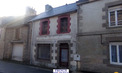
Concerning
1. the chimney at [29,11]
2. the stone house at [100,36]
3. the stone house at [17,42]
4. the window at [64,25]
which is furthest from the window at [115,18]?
the chimney at [29,11]

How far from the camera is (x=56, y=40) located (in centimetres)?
1065

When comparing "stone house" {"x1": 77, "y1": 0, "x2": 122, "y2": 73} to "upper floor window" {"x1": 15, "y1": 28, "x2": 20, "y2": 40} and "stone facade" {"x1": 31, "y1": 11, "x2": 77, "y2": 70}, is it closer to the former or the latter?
"stone facade" {"x1": 31, "y1": 11, "x2": 77, "y2": 70}

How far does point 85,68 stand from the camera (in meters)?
7.86

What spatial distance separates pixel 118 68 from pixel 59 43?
540cm

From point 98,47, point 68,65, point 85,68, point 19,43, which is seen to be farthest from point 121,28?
point 19,43

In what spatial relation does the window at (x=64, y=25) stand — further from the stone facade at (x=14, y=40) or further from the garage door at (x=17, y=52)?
the garage door at (x=17, y=52)

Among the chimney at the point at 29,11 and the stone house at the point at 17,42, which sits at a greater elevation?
the chimney at the point at 29,11

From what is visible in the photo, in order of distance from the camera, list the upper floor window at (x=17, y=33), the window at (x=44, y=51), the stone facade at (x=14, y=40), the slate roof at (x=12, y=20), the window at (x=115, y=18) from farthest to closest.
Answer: the slate roof at (x=12, y=20), the upper floor window at (x=17, y=33), the stone facade at (x=14, y=40), the window at (x=44, y=51), the window at (x=115, y=18)

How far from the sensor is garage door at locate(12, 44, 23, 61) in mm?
14570

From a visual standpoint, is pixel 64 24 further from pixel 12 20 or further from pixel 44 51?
pixel 12 20

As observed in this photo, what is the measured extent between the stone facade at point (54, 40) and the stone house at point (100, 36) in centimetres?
111

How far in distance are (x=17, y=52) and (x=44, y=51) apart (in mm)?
5411

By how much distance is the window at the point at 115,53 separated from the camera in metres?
6.75

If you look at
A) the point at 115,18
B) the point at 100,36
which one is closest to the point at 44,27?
the point at 100,36
